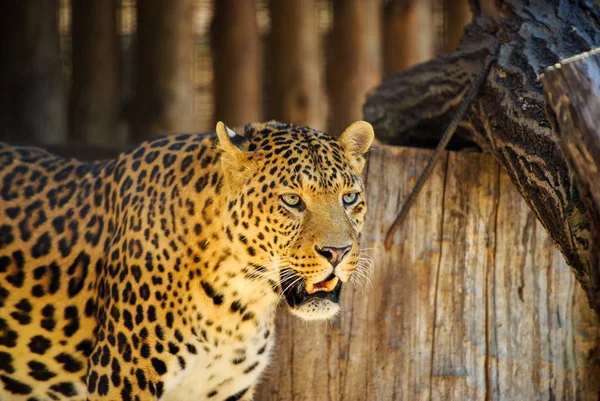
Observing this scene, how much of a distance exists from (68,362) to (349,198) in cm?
183

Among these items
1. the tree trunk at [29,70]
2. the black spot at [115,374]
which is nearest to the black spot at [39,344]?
the black spot at [115,374]

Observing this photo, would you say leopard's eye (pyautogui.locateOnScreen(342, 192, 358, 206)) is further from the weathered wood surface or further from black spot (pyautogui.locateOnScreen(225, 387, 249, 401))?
black spot (pyautogui.locateOnScreen(225, 387, 249, 401))

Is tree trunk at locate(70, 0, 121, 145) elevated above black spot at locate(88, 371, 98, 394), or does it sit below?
above

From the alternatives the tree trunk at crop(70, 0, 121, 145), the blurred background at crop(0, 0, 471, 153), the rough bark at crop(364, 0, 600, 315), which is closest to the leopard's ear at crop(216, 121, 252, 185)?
the rough bark at crop(364, 0, 600, 315)

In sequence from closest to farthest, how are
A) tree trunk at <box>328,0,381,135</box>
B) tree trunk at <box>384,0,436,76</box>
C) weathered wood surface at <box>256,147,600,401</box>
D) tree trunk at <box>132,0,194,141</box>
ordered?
weathered wood surface at <box>256,147,600,401</box>, tree trunk at <box>132,0,194,141</box>, tree trunk at <box>328,0,381,135</box>, tree trunk at <box>384,0,436,76</box>

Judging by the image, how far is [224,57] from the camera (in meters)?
9.38

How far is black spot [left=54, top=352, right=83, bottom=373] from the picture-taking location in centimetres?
484

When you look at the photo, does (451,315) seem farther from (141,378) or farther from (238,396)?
(141,378)

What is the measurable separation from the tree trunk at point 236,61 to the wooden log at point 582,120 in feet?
20.5

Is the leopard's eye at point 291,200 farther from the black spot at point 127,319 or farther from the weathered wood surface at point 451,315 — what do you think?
the weathered wood surface at point 451,315

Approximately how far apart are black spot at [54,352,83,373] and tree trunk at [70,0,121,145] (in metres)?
4.38

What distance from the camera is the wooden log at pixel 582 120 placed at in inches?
126

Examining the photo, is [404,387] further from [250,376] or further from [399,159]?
[399,159]

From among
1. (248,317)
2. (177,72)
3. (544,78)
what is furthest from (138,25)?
(544,78)
